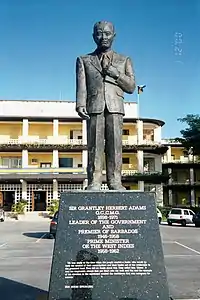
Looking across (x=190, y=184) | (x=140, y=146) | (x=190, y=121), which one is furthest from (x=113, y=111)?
(x=190, y=184)

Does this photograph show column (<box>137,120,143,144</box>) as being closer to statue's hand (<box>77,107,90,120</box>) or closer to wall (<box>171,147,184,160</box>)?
wall (<box>171,147,184,160</box>)

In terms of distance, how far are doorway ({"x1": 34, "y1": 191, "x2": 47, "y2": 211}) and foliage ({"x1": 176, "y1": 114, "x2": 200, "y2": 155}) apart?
16334mm

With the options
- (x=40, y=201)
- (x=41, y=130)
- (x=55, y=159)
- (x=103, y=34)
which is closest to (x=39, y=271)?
(x=103, y=34)

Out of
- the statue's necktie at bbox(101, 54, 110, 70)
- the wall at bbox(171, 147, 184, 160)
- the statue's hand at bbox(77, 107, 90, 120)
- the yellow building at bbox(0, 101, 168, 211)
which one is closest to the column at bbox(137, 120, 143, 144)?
the yellow building at bbox(0, 101, 168, 211)

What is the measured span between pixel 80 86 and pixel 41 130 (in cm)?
4079

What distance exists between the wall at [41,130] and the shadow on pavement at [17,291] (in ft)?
124

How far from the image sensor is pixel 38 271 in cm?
1010

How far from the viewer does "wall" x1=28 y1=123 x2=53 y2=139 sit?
46.2 metres

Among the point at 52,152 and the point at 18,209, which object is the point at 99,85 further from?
the point at 52,152

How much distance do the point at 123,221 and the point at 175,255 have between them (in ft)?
29.4

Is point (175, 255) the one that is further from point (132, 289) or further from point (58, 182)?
point (58, 182)

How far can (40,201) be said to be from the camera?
144 ft

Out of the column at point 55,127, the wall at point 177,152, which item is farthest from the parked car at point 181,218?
the wall at point 177,152

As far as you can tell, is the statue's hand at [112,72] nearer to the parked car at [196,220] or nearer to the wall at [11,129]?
the parked car at [196,220]
